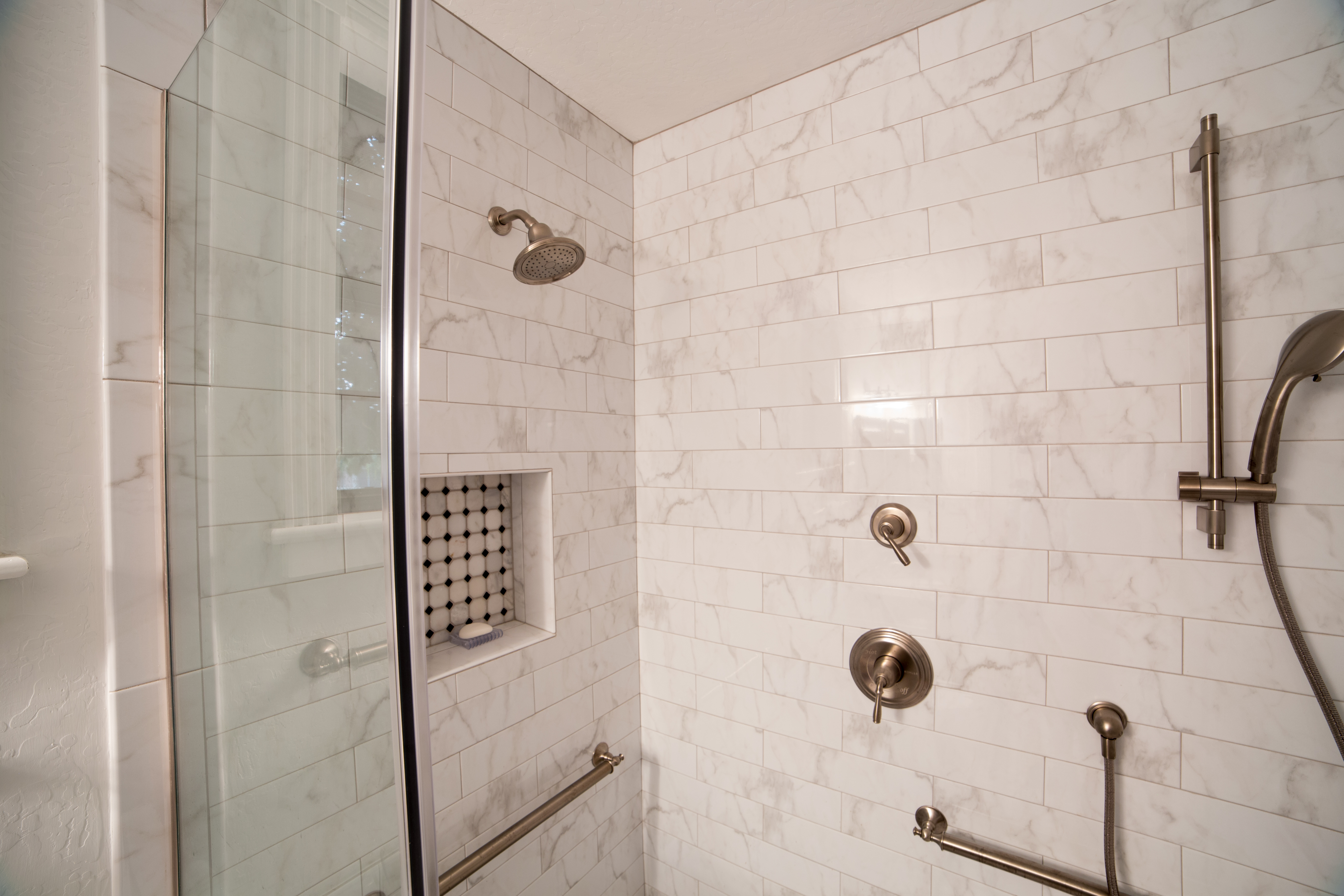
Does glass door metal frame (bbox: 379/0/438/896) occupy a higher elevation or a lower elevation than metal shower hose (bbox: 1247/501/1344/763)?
higher

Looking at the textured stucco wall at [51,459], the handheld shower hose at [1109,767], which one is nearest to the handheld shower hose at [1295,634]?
the handheld shower hose at [1109,767]

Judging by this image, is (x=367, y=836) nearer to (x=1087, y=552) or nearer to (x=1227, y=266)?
(x=1087, y=552)

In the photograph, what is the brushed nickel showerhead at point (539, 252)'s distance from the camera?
1121 mm

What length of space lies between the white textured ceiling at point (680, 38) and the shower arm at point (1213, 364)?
62 cm

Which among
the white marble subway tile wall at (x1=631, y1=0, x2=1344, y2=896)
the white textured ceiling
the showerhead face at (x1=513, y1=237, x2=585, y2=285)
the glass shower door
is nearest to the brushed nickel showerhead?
the showerhead face at (x1=513, y1=237, x2=585, y2=285)

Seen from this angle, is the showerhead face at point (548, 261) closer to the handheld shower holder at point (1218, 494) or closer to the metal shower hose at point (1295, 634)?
the handheld shower holder at point (1218, 494)

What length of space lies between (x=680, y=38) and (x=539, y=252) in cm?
67

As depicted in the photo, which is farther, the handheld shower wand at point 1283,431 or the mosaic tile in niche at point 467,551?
the mosaic tile in niche at point 467,551

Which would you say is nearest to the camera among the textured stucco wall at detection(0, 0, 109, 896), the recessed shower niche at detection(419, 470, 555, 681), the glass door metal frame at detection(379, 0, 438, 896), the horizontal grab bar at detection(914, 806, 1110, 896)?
the glass door metal frame at detection(379, 0, 438, 896)

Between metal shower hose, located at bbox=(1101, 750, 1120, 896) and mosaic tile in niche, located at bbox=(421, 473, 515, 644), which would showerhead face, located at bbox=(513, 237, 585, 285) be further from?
metal shower hose, located at bbox=(1101, 750, 1120, 896)

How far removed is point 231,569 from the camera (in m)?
0.56

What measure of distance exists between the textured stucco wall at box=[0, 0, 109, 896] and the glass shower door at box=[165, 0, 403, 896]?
8 centimetres

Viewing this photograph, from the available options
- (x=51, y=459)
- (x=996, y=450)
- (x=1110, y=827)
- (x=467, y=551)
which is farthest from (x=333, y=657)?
(x=1110, y=827)

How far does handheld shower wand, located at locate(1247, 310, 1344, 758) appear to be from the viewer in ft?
2.74
